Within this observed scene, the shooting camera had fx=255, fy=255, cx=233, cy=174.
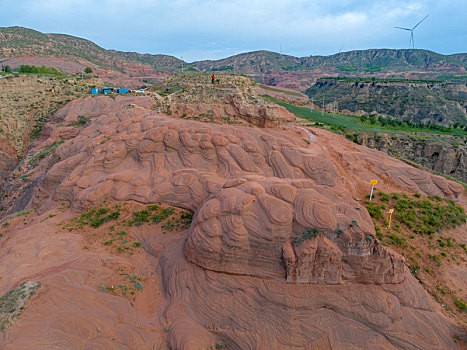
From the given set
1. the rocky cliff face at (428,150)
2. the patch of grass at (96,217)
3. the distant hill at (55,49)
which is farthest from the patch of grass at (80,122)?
the distant hill at (55,49)

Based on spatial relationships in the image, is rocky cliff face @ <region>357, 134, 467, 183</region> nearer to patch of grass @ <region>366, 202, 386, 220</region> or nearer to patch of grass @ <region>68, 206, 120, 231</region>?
patch of grass @ <region>366, 202, 386, 220</region>

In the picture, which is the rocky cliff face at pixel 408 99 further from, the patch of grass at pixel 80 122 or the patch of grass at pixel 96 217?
the patch of grass at pixel 96 217

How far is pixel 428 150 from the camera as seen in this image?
4572 cm

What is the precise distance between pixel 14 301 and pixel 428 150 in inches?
2253

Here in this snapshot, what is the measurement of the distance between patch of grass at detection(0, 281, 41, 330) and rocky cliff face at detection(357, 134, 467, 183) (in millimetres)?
50330

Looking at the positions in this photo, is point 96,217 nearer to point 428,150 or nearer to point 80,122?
point 80,122

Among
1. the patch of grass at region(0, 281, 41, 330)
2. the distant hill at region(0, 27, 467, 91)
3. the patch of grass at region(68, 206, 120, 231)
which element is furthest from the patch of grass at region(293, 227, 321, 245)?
the distant hill at region(0, 27, 467, 91)

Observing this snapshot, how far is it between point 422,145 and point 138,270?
171 ft

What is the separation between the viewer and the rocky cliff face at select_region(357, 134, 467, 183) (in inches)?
1699

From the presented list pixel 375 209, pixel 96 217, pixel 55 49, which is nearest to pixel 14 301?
pixel 96 217

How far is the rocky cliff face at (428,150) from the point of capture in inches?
1699

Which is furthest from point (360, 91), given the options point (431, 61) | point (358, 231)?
point (431, 61)

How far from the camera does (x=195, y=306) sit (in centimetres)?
1213

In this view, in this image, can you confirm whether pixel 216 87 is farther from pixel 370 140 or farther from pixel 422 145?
pixel 422 145
